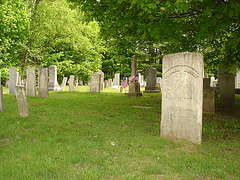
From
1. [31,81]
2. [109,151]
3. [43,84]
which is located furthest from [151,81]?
[109,151]

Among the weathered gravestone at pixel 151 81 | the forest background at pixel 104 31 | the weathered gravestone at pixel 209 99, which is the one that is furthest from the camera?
the weathered gravestone at pixel 151 81

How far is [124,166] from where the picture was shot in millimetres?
3574

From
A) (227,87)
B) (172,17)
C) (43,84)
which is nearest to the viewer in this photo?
(172,17)

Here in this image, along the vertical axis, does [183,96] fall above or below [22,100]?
above

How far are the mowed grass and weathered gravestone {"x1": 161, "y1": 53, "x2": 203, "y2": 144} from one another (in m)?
0.28

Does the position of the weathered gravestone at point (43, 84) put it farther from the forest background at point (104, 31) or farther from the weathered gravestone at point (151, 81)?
the weathered gravestone at point (151, 81)

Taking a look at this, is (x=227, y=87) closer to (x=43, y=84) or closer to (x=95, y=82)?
(x=95, y=82)

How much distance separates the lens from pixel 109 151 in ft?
14.0

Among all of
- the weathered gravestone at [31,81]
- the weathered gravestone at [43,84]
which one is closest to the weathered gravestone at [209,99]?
the weathered gravestone at [43,84]

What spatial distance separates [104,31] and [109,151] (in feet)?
19.7

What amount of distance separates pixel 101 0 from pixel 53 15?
59.3ft

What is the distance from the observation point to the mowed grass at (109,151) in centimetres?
333

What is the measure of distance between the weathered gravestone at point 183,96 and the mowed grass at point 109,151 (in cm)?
28

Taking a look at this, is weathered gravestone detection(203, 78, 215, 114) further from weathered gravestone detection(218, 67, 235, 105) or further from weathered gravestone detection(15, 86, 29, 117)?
weathered gravestone detection(15, 86, 29, 117)
